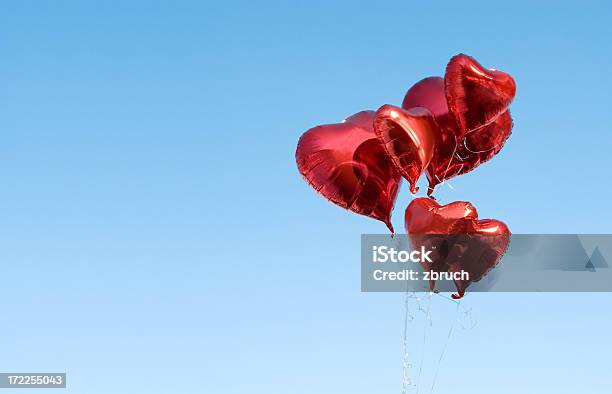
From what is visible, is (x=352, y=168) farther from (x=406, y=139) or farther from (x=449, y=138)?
(x=449, y=138)

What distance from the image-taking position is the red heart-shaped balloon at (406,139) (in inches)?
768

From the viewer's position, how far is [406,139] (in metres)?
19.5

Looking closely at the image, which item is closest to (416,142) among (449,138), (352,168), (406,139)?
(406,139)

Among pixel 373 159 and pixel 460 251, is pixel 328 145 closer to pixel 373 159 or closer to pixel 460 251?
pixel 373 159

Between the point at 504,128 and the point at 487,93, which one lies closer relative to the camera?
the point at 487,93

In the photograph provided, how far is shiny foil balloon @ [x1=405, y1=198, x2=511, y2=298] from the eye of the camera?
1934 cm

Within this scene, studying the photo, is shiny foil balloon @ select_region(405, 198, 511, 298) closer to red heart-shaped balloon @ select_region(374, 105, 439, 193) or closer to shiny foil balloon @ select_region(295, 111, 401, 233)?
red heart-shaped balloon @ select_region(374, 105, 439, 193)

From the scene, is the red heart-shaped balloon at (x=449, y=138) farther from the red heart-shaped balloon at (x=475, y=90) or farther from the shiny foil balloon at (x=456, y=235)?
the shiny foil balloon at (x=456, y=235)

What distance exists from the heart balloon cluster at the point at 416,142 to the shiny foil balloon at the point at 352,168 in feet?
0.06

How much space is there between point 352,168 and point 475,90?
8.49 ft

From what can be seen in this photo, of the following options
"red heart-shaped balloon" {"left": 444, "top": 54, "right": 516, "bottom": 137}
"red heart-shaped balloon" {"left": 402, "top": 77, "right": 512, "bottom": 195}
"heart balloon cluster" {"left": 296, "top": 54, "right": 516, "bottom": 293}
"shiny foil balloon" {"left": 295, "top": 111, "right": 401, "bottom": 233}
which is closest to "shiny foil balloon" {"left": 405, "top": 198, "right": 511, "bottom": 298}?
"heart balloon cluster" {"left": 296, "top": 54, "right": 516, "bottom": 293}

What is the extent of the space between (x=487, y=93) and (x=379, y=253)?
3.65 m

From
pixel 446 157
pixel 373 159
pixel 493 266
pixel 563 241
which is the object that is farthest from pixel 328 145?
pixel 563 241

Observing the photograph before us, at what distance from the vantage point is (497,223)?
19500 millimetres
